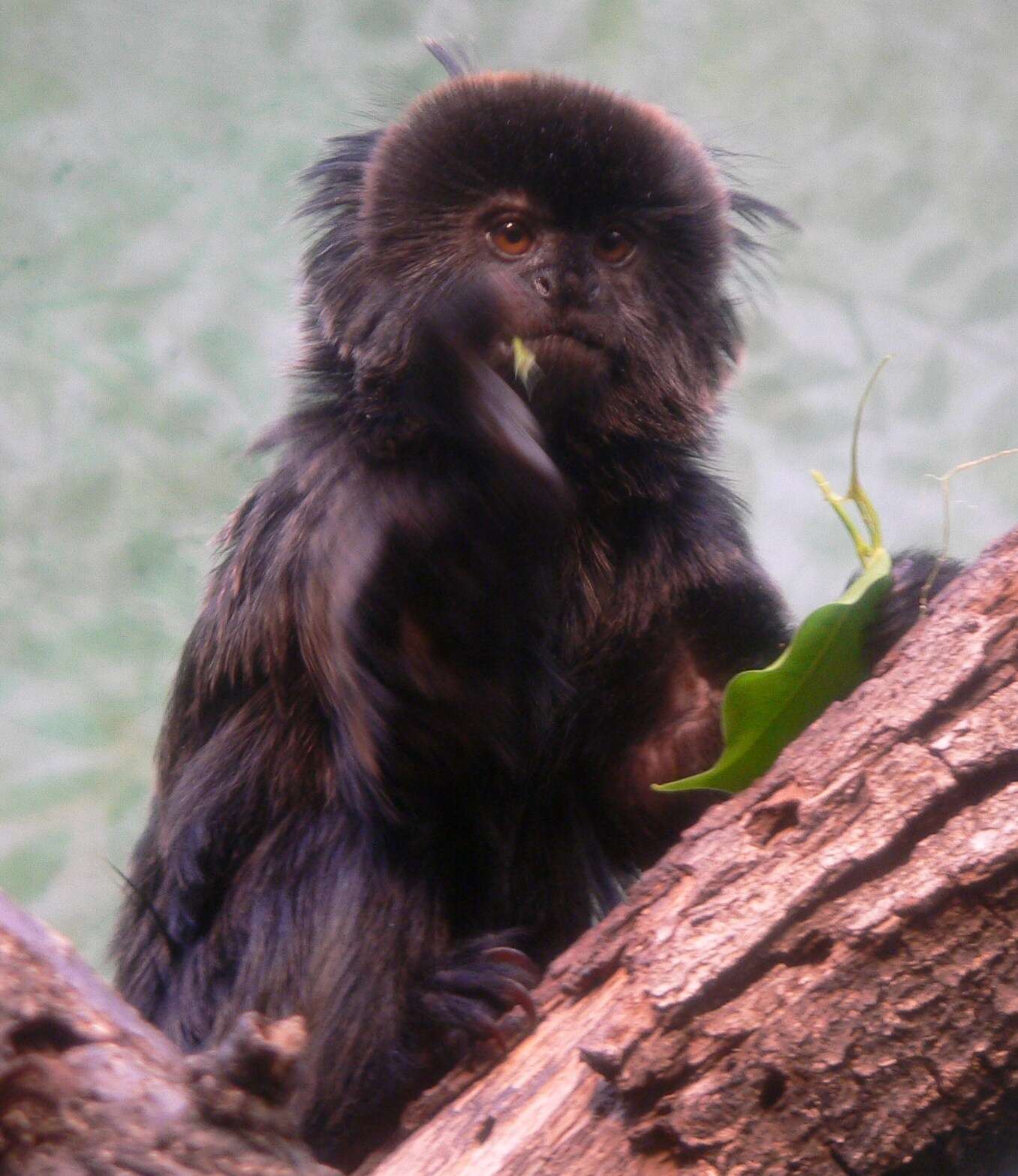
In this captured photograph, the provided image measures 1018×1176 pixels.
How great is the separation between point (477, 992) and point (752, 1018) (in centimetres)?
49

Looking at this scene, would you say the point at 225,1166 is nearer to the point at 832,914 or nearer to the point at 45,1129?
the point at 45,1129

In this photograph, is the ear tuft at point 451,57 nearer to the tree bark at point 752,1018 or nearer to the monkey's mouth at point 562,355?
the monkey's mouth at point 562,355

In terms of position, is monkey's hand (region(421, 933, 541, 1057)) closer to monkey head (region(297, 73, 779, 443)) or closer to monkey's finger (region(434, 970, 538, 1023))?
monkey's finger (region(434, 970, 538, 1023))

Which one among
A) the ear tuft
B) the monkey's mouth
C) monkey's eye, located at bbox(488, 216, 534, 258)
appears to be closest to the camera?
the monkey's mouth

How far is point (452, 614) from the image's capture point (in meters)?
1.90

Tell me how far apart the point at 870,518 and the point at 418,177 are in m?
1.09

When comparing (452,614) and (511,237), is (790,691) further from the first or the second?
(511,237)

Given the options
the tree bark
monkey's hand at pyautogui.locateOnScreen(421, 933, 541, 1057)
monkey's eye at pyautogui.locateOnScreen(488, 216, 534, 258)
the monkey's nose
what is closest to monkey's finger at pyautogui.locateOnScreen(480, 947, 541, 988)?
monkey's hand at pyautogui.locateOnScreen(421, 933, 541, 1057)

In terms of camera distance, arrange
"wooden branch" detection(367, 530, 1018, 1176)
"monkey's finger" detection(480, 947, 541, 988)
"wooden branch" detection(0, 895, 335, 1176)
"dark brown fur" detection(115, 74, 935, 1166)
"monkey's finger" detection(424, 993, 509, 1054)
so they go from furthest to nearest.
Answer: "dark brown fur" detection(115, 74, 935, 1166) < "monkey's finger" detection(480, 947, 541, 988) < "monkey's finger" detection(424, 993, 509, 1054) < "wooden branch" detection(367, 530, 1018, 1176) < "wooden branch" detection(0, 895, 335, 1176)

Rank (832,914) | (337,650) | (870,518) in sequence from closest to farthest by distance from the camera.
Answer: (832,914) < (337,650) < (870,518)

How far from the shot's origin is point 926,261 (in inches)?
166

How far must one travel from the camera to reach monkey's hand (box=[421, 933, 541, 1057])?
1.65 metres

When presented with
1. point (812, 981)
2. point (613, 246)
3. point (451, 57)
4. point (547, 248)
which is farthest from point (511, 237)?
point (812, 981)

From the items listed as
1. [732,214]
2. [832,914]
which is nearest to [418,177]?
[732,214]
